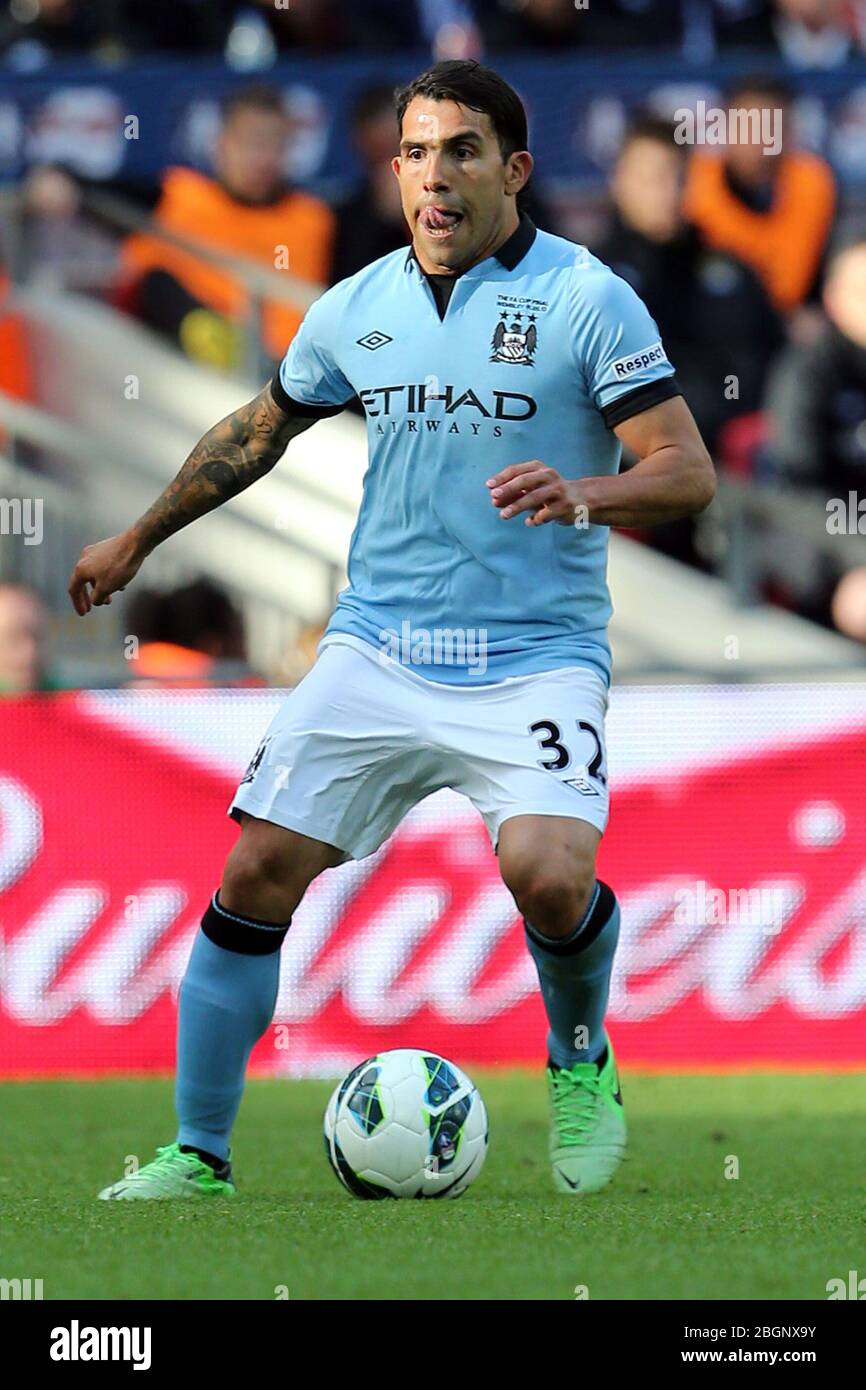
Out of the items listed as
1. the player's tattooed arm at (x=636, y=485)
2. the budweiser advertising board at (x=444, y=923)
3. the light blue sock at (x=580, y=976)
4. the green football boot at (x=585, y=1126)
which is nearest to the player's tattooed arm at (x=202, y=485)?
the player's tattooed arm at (x=636, y=485)

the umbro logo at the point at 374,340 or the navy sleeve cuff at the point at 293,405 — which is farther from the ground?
the umbro logo at the point at 374,340

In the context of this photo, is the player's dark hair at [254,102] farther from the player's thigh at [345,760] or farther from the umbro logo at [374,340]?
the player's thigh at [345,760]

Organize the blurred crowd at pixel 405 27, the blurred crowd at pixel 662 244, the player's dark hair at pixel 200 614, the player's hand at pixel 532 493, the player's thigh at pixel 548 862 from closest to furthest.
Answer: the player's hand at pixel 532 493 → the player's thigh at pixel 548 862 → the player's dark hair at pixel 200 614 → the blurred crowd at pixel 662 244 → the blurred crowd at pixel 405 27

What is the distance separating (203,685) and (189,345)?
2.27m

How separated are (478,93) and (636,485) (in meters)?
0.94

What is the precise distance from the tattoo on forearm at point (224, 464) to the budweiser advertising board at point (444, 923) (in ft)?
10.2

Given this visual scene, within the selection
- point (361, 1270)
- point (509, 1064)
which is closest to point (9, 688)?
point (509, 1064)

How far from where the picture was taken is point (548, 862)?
4.80 metres

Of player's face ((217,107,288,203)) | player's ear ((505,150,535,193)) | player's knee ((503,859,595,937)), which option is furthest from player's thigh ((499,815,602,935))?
player's face ((217,107,288,203))

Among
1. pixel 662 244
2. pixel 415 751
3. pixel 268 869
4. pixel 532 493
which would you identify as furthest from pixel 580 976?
pixel 662 244

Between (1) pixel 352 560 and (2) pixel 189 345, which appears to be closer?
(1) pixel 352 560

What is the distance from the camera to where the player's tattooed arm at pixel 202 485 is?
5.20m

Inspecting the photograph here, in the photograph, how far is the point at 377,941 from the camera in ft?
27.0

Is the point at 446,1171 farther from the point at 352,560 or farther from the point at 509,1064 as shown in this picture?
the point at 509,1064
